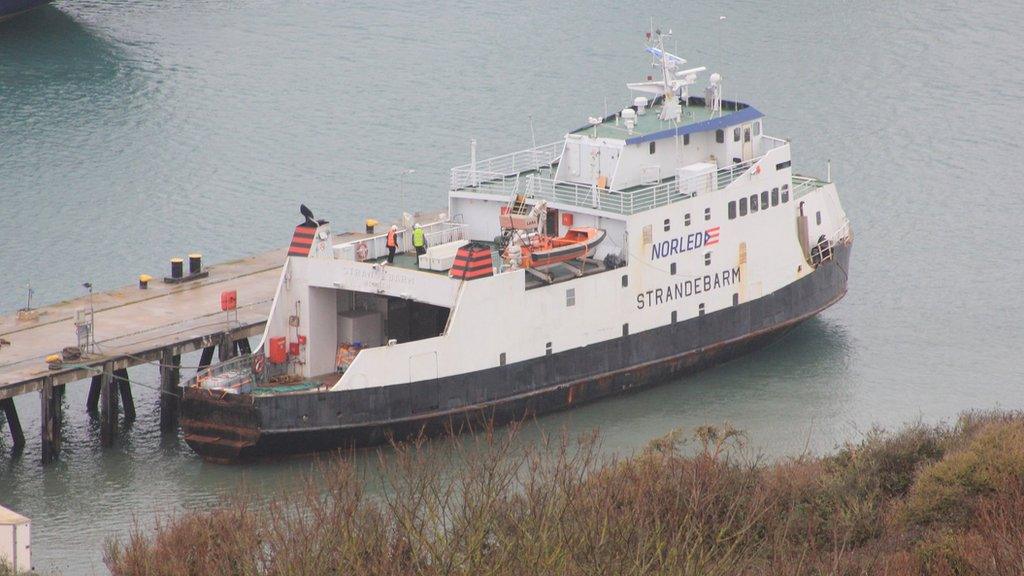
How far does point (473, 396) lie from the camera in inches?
1324

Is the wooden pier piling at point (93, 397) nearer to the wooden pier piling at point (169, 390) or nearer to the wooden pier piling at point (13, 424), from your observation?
the wooden pier piling at point (169, 390)

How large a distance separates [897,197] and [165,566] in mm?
32270

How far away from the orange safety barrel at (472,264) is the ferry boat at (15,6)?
44.7 m

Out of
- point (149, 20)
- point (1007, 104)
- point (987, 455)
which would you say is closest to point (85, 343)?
point (987, 455)

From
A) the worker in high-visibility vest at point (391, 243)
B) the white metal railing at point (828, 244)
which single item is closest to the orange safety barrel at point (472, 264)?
the worker in high-visibility vest at point (391, 243)

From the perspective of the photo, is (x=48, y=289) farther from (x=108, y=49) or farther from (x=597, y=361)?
(x=108, y=49)

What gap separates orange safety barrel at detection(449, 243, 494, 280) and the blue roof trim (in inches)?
231

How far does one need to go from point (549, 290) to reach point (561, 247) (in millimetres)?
1127

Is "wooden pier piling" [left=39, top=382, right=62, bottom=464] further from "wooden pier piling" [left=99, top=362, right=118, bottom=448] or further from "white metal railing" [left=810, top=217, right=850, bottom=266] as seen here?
"white metal railing" [left=810, top=217, right=850, bottom=266]

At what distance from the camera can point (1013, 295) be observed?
42750 millimetres

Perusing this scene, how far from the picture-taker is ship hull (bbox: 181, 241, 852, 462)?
3192 centimetres

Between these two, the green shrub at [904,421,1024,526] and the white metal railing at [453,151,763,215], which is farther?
the white metal railing at [453,151,763,215]

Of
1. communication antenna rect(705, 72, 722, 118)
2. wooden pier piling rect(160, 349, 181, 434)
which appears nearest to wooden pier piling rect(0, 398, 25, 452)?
wooden pier piling rect(160, 349, 181, 434)

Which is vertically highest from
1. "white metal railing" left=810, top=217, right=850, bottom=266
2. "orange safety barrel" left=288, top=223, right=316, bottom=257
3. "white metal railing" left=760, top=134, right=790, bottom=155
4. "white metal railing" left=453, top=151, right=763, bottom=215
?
"white metal railing" left=760, top=134, right=790, bottom=155
